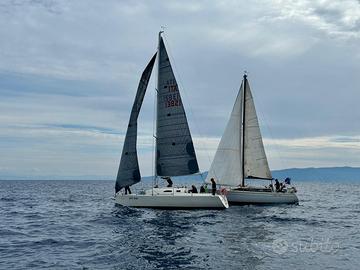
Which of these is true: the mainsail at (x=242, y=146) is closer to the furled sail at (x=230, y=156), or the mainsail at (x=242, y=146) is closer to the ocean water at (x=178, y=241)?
the furled sail at (x=230, y=156)

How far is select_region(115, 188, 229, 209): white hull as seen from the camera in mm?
38062

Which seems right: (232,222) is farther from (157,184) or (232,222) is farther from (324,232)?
(157,184)

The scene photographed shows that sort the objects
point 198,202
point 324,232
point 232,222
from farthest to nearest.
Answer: point 198,202 → point 232,222 → point 324,232

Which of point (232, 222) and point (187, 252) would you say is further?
point (232, 222)

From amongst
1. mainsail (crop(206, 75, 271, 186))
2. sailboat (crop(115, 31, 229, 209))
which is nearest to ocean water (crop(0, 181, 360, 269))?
sailboat (crop(115, 31, 229, 209))

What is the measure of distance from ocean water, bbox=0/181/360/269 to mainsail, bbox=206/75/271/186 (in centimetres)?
1283

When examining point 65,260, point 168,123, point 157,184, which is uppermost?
point 168,123

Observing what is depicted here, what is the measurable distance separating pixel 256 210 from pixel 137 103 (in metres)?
14.6

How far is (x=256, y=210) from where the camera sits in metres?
42.8

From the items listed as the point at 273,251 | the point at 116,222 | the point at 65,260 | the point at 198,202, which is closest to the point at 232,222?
the point at 198,202

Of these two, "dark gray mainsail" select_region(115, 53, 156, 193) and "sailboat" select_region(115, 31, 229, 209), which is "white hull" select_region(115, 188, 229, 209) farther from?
"dark gray mainsail" select_region(115, 53, 156, 193)

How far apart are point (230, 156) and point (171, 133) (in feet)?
39.3

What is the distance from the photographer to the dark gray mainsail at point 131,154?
42.4 meters

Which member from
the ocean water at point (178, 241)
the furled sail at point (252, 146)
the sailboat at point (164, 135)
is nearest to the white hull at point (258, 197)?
the furled sail at point (252, 146)
